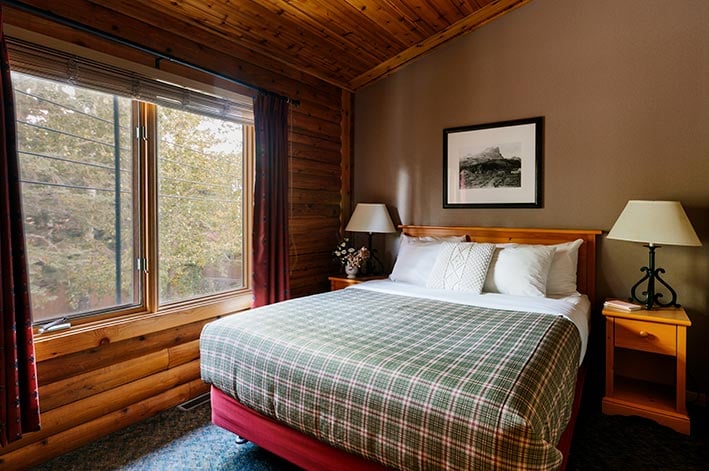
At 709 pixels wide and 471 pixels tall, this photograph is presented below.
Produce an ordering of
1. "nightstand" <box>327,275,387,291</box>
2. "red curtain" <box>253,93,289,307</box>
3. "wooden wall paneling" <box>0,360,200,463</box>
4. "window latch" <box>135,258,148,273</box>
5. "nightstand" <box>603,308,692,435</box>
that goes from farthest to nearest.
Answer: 1. "nightstand" <box>327,275,387,291</box>
2. "red curtain" <box>253,93,289,307</box>
3. "window latch" <box>135,258,148,273</box>
4. "nightstand" <box>603,308,692,435</box>
5. "wooden wall paneling" <box>0,360,200,463</box>

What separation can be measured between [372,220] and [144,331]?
2022mm

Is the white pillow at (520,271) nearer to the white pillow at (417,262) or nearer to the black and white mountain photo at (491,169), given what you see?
the white pillow at (417,262)

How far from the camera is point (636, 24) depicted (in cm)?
276

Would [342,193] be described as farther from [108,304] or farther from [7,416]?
[7,416]

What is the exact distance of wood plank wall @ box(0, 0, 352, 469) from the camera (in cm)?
204

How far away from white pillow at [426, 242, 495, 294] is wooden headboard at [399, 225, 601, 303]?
44 centimetres

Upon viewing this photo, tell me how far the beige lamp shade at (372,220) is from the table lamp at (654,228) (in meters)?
1.76

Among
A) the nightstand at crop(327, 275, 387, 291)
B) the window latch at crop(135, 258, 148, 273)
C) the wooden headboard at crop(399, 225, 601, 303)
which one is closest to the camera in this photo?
the window latch at crop(135, 258, 148, 273)

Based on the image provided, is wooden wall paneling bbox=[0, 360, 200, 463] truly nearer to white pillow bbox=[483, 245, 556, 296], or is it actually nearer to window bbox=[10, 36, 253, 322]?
window bbox=[10, 36, 253, 322]

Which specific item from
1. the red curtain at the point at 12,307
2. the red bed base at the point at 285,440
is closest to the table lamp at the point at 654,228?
the red bed base at the point at 285,440

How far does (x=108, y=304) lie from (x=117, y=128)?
105cm

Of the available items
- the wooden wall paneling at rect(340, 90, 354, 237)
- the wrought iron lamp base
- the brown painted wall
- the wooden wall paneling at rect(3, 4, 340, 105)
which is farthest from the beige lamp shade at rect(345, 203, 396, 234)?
the wrought iron lamp base

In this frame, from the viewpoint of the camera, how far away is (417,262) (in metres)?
3.17

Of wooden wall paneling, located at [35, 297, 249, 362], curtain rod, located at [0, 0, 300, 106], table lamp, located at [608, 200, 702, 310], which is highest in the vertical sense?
curtain rod, located at [0, 0, 300, 106]
